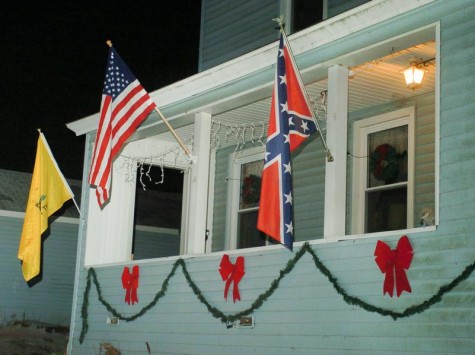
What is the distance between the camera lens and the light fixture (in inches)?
361

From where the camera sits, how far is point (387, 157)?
1036cm

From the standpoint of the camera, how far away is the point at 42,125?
58.2 metres

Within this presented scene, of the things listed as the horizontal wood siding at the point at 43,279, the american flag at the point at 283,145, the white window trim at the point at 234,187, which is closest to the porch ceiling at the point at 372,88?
the white window trim at the point at 234,187

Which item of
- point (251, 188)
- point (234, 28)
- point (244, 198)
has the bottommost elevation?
point (244, 198)

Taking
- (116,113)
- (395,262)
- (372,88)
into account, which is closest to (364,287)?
(395,262)

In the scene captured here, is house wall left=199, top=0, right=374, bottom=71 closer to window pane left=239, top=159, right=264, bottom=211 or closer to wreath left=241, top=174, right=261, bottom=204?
window pane left=239, top=159, right=264, bottom=211

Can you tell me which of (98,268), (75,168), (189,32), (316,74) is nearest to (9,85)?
(75,168)

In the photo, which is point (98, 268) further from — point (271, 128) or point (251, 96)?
point (271, 128)

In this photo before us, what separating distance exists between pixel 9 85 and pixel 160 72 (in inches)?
431

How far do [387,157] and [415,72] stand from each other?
1519 millimetres

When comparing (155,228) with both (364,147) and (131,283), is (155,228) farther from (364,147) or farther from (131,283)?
(364,147)

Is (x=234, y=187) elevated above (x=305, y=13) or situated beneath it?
situated beneath

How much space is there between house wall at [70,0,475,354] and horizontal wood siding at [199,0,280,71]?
414 centimetres

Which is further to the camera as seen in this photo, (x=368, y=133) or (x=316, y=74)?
(x=368, y=133)
